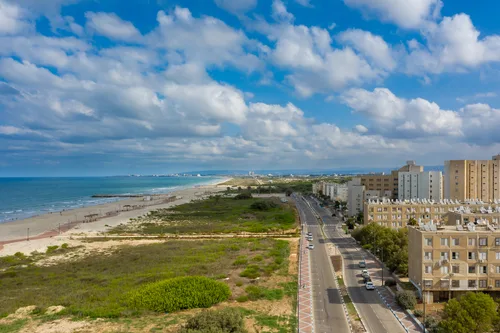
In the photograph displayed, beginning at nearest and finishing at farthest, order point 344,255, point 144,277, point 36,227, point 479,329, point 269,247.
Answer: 1. point 479,329
2. point 144,277
3. point 344,255
4. point 269,247
5. point 36,227

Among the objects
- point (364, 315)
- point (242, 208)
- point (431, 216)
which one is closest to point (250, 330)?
point (364, 315)

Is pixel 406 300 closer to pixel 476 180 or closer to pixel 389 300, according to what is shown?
pixel 389 300

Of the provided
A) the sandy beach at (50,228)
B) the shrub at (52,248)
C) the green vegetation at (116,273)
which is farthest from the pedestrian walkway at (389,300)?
the sandy beach at (50,228)

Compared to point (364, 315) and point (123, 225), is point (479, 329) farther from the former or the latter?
point (123, 225)

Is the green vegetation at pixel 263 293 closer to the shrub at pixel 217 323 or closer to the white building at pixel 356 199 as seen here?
the shrub at pixel 217 323

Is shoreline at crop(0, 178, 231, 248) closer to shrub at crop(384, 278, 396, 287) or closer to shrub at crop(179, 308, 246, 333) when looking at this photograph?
shrub at crop(179, 308, 246, 333)
